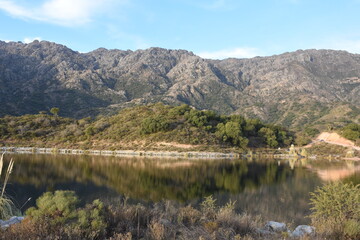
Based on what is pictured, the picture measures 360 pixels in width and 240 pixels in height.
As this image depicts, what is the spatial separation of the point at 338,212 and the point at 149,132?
54.9 meters

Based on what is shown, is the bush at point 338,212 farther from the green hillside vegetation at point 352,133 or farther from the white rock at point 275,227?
the green hillside vegetation at point 352,133

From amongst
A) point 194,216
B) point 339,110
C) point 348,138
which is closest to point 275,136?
point 348,138

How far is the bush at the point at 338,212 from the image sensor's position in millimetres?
9367

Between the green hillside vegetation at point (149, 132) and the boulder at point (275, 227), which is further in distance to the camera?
the green hillside vegetation at point (149, 132)

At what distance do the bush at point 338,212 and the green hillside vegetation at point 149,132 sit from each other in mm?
45737

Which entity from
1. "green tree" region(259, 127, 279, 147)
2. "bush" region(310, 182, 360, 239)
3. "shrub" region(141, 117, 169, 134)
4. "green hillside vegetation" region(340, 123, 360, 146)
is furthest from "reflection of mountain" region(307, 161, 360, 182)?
"green hillside vegetation" region(340, 123, 360, 146)

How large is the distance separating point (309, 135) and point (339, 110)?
191 ft

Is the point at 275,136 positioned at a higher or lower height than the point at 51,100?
lower

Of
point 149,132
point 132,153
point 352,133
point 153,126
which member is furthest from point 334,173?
point 352,133

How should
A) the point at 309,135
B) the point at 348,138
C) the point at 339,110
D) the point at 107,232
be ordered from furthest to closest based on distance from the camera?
the point at 339,110 < the point at 309,135 < the point at 348,138 < the point at 107,232

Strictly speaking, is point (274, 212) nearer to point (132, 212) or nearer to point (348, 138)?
point (132, 212)

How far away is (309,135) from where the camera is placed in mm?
85625

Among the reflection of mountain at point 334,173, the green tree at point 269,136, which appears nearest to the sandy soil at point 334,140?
the green tree at point 269,136

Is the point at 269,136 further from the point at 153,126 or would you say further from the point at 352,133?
the point at 153,126
